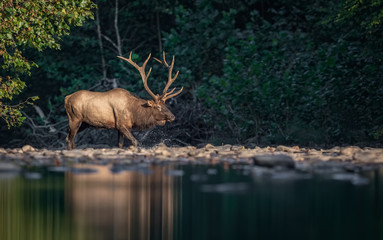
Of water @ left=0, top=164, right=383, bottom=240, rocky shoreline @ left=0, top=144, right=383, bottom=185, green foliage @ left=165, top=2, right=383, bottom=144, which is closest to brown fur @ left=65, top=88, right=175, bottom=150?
rocky shoreline @ left=0, top=144, right=383, bottom=185

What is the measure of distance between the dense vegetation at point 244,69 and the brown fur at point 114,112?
2112mm

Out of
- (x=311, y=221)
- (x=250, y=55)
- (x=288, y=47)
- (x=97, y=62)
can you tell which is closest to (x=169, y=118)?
(x=250, y=55)

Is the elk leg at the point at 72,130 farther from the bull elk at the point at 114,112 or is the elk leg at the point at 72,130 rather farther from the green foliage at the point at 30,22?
the green foliage at the point at 30,22

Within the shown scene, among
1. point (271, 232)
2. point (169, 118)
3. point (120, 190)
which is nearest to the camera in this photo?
point (271, 232)

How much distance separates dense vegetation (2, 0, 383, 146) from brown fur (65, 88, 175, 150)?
211 centimetres

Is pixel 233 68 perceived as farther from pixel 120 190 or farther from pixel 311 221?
pixel 311 221

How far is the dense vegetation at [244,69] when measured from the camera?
16.8 metres

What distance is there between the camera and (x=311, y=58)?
18.3 meters

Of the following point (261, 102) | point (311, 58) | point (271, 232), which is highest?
point (311, 58)

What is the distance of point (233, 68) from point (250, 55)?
23.2 inches

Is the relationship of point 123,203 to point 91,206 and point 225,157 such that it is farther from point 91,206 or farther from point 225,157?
point 225,157

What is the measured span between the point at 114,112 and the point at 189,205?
30.2 ft

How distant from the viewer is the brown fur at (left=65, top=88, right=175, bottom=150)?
1677 cm

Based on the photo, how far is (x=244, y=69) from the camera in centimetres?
1906
